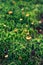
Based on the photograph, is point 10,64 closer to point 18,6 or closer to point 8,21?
point 8,21

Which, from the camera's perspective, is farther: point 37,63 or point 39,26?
point 39,26

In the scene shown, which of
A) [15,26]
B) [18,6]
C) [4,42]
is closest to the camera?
[4,42]

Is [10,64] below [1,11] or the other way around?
below

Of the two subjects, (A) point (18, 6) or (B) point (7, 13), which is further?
(A) point (18, 6)

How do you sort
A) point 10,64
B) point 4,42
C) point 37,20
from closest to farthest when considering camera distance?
1. point 10,64
2. point 4,42
3. point 37,20

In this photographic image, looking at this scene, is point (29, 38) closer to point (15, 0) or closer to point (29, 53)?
point (29, 53)

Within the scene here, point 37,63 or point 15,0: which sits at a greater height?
point 15,0

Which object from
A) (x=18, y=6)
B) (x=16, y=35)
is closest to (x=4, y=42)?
(x=16, y=35)

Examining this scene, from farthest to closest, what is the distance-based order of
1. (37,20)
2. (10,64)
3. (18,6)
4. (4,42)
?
(18,6)
(37,20)
(4,42)
(10,64)

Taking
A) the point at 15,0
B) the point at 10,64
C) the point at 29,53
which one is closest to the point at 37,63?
the point at 29,53
